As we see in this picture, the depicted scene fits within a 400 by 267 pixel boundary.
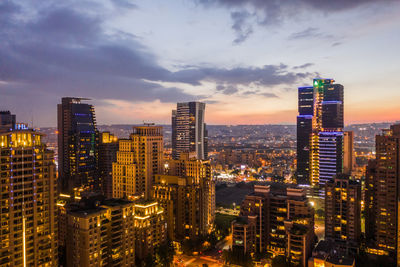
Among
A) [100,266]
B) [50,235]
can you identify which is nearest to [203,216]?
[100,266]

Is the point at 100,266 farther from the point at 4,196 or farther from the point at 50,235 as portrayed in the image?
the point at 4,196

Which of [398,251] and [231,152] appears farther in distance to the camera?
[231,152]

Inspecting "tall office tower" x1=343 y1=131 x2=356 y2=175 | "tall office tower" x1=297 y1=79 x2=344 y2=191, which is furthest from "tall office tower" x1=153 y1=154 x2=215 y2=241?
"tall office tower" x1=343 y1=131 x2=356 y2=175

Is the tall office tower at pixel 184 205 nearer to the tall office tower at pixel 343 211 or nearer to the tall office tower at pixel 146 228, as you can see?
the tall office tower at pixel 146 228

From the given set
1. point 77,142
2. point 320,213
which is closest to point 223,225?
point 320,213

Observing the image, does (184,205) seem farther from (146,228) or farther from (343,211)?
(343,211)

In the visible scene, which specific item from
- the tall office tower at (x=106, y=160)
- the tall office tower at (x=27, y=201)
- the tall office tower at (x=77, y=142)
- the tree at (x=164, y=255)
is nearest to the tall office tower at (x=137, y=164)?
the tree at (x=164, y=255)
